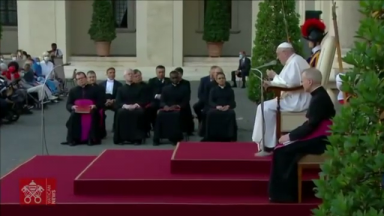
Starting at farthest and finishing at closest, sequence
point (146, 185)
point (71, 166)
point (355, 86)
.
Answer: point (71, 166) < point (146, 185) < point (355, 86)

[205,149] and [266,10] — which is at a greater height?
[266,10]

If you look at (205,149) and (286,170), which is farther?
(205,149)

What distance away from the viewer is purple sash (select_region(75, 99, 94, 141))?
13.5 metres

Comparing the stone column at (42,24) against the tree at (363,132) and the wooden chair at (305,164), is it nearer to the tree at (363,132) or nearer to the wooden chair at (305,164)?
the wooden chair at (305,164)

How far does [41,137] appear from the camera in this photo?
46.6ft

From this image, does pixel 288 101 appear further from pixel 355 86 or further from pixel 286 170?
pixel 355 86

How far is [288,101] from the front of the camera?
885 cm

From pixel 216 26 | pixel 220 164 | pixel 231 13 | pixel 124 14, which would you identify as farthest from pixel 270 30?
pixel 124 14

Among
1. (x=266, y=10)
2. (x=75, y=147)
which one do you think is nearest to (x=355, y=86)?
(x=75, y=147)

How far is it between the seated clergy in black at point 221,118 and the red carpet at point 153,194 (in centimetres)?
424

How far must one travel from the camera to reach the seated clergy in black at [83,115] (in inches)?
531

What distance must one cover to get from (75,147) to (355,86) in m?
10.3

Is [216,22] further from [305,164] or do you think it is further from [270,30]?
[305,164]

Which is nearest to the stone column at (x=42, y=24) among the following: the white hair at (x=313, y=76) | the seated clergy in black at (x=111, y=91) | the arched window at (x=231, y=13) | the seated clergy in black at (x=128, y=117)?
the arched window at (x=231, y=13)
